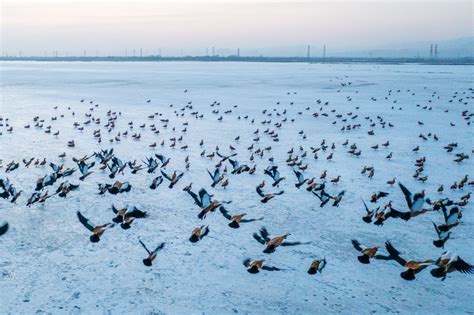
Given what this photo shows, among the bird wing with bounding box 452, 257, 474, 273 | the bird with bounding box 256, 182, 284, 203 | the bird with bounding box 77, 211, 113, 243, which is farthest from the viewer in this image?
the bird with bounding box 256, 182, 284, 203

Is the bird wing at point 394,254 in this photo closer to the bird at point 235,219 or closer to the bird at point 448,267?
the bird at point 448,267

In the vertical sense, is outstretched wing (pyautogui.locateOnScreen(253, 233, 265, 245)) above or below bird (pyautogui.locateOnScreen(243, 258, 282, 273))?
above

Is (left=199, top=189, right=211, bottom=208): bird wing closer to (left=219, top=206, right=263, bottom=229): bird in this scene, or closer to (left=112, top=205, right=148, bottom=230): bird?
(left=219, top=206, right=263, bottom=229): bird

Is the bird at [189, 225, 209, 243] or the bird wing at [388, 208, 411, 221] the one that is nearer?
the bird at [189, 225, 209, 243]

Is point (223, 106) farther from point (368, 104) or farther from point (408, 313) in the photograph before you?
point (408, 313)

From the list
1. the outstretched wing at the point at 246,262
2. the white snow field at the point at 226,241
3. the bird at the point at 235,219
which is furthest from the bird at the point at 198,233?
the outstretched wing at the point at 246,262

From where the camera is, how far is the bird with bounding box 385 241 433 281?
6.18 metres

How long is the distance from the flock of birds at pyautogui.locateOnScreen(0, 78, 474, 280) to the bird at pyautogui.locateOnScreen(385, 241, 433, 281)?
14mm

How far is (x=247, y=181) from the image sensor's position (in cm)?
1124

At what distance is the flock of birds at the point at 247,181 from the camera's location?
7.05 m

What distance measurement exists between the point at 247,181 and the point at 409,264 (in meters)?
5.32

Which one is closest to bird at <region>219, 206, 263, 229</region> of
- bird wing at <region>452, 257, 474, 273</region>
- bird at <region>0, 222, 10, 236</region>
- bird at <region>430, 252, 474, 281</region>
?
bird at <region>430, 252, 474, 281</region>

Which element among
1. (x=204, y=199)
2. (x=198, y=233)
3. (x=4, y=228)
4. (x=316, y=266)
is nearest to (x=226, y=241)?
(x=198, y=233)

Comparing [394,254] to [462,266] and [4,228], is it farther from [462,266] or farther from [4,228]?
[4,228]
